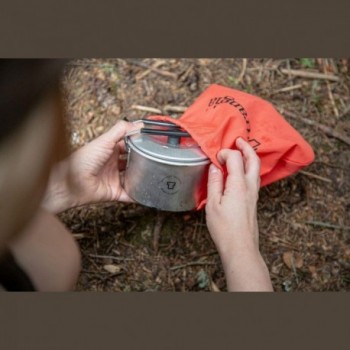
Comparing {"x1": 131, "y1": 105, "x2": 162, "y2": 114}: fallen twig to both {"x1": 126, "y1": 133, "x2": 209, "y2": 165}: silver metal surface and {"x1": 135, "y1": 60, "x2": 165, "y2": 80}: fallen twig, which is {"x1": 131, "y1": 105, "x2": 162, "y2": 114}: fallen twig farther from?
{"x1": 126, "y1": 133, "x2": 209, "y2": 165}: silver metal surface

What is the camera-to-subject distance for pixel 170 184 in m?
1.70

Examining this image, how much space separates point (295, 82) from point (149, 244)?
1052 mm

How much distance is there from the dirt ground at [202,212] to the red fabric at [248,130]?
31 cm

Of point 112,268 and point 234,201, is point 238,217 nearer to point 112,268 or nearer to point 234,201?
point 234,201

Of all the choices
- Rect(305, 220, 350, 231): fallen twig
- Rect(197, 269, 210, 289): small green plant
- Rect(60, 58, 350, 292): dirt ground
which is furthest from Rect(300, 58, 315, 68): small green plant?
Rect(197, 269, 210, 289): small green plant

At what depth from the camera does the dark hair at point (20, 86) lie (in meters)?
0.82

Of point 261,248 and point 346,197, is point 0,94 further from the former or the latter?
point 346,197

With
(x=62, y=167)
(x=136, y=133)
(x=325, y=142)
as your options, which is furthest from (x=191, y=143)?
(x=325, y=142)

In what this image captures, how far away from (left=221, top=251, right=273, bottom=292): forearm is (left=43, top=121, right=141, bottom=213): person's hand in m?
0.56

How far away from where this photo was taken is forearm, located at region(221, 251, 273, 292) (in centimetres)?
147

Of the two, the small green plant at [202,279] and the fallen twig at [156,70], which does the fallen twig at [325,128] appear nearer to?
the fallen twig at [156,70]

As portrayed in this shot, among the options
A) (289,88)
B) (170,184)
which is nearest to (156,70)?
(289,88)

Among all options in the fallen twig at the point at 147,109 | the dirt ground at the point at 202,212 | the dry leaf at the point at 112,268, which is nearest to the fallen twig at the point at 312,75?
the dirt ground at the point at 202,212

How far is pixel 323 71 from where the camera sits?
2.39 metres
